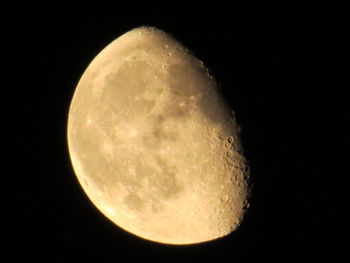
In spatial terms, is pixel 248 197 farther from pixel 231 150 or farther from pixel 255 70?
pixel 255 70

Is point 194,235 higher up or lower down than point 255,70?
lower down

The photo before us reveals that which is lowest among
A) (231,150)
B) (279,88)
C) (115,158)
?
(115,158)

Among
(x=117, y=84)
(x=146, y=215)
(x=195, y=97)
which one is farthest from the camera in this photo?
(x=146, y=215)

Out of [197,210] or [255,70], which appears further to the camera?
[197,210]

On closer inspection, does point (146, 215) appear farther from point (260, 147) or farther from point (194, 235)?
point (260, 147)

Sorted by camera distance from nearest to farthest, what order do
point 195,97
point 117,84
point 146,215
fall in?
point 195,97 < point 117,84 < point 146,215

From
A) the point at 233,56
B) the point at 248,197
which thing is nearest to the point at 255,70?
the point at 233,56
